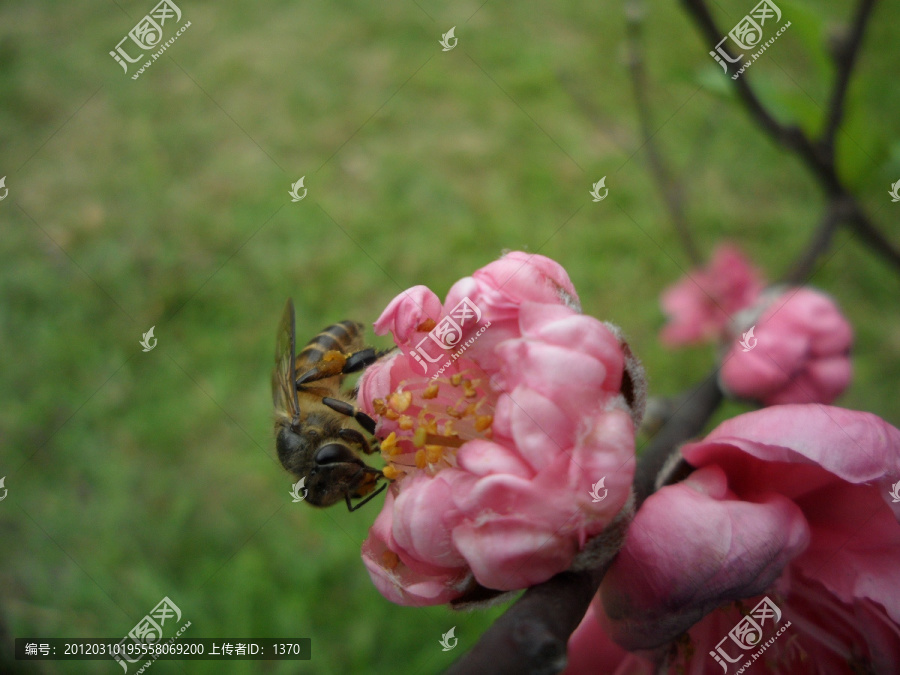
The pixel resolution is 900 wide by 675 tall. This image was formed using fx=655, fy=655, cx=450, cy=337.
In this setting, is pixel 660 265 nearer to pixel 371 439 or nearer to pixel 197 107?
pixel 371 439

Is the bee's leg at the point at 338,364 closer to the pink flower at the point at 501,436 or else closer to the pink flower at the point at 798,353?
the pink flower at the point at 501,436

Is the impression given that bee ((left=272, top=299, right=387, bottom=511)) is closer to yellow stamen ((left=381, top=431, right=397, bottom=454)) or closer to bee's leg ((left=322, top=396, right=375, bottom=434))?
bee's leg ((left=322, top=396, right=375, bottom=434))
